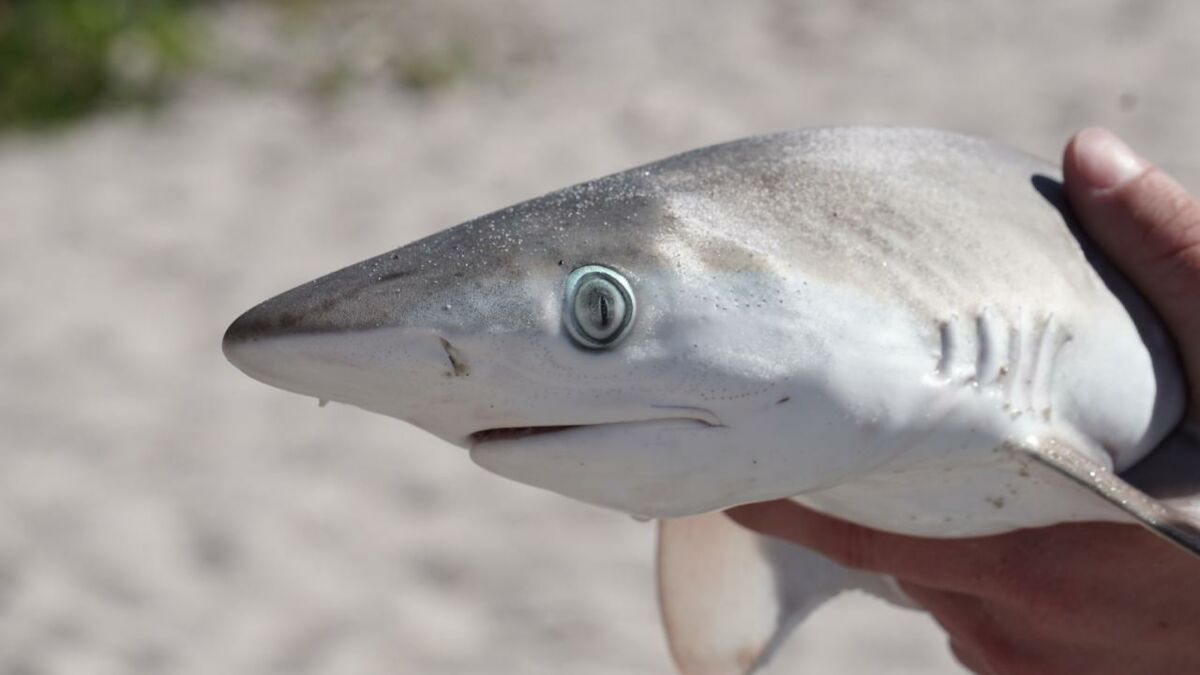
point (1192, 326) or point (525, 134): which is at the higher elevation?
point (525, 134)

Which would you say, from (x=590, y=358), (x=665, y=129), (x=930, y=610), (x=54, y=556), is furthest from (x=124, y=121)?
(x=590, y=358)

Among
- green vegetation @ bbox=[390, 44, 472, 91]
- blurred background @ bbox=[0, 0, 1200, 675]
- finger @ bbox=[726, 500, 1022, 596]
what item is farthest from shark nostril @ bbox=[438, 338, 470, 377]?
green vegetation @ bbox=[390, 44, 472, 91]

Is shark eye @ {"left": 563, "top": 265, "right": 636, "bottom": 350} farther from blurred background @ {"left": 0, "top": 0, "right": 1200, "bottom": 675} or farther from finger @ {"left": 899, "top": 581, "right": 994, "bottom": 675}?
blurred background @ {"left": 0, "top": 0, "right": 1200, "bottom": 675}

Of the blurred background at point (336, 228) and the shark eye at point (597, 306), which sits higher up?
the blurred background at point (336, 228)

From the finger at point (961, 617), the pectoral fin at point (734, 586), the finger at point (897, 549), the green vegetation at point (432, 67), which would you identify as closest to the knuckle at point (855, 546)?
the finger at point (897, 549)

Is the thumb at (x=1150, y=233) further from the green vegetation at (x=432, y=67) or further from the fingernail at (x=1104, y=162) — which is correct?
the green vegetation at (x=432, y=67)

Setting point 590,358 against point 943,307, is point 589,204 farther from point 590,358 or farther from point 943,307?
point 943,307
